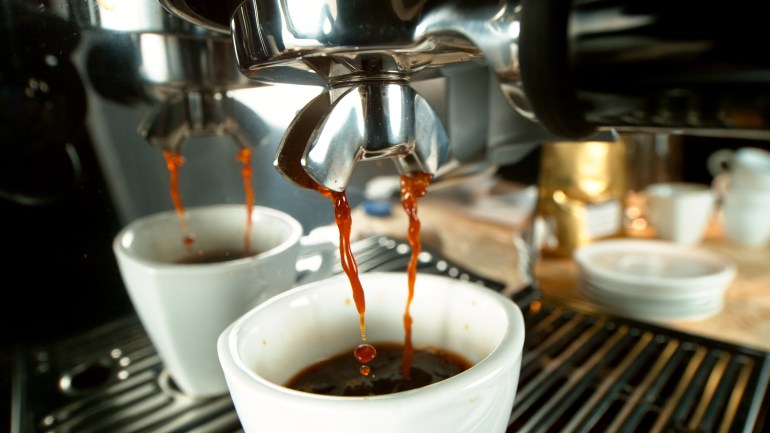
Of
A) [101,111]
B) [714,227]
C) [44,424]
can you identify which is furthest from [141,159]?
[714,227]

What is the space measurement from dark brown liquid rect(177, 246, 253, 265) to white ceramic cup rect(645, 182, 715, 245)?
2.31 feet

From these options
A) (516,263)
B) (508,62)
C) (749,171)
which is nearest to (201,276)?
(508,62)

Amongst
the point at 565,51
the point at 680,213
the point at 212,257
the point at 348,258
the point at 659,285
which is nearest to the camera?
the point at 565,51

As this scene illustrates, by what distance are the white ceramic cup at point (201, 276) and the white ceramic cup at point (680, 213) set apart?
2.15 feet

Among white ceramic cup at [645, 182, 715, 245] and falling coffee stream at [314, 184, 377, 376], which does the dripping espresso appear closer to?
falling coffee stream at [314, 184, 377, 376]

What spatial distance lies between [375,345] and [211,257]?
0.45 ft

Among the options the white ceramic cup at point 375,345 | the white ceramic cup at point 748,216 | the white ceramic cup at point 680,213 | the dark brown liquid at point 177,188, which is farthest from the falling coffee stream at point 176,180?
the white ceramic cup at point 748,216

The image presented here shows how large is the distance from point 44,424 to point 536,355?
13.5 inches

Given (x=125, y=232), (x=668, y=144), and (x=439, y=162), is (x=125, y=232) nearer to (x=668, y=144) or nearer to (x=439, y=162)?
(x=439, y=162)

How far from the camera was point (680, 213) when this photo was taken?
2.76 feet

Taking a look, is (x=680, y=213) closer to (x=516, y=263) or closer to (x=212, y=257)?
(x=516, y=263)

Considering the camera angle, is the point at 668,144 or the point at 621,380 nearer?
the point at 621,380

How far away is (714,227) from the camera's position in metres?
1.01

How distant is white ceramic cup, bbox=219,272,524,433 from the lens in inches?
9.0
